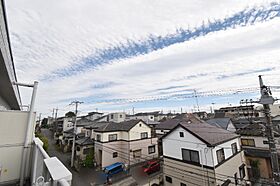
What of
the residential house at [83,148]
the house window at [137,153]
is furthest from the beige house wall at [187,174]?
the residential house at [83,148]

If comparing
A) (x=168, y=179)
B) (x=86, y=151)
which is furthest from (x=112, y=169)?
(x=168, y=179)

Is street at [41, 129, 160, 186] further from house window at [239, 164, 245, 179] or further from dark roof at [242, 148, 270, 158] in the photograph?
dark roof at [242, 148, 270, 158]

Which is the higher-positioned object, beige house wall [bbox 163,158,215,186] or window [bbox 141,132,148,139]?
window [bbox 141,132,148,139]

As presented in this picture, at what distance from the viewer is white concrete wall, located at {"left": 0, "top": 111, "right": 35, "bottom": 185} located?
332cm

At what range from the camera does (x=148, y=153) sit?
16.8 m

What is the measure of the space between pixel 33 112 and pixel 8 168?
132 centimetres

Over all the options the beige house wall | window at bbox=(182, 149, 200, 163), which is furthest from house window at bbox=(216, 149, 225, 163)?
window at bbox=(182, 149, 200, 163)

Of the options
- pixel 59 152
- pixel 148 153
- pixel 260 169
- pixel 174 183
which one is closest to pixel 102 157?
pixel 148 153

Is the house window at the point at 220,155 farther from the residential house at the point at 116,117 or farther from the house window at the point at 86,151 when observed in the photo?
the residential house at the point at 116,117

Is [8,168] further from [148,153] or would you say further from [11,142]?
[148,153]

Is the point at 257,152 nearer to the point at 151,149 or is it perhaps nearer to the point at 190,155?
the point at 190,155

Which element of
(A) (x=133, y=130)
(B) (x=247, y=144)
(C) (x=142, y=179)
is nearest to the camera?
(C) (x=142, y=179)

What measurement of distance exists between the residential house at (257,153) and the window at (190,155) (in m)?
6.30

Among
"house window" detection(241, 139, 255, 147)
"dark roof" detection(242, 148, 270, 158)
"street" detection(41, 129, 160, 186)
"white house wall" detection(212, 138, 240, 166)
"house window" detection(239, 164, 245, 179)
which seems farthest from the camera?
"house window" detection(241, 139, 255, 147)
